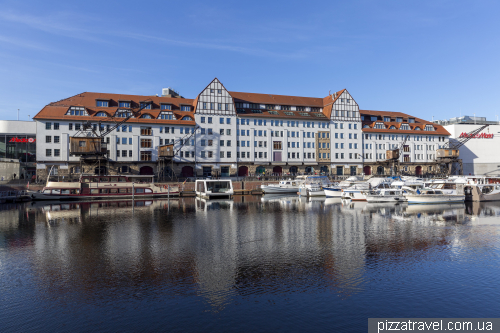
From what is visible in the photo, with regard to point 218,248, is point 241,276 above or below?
below

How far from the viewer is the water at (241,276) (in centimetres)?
1467

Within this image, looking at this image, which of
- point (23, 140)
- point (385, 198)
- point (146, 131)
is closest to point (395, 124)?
point (385, 198)

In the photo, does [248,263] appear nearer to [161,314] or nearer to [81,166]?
[161,314]

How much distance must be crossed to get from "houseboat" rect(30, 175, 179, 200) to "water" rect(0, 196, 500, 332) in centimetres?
3158

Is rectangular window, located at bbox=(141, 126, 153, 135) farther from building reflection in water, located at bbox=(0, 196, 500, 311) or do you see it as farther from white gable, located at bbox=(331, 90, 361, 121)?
white gable, located at bbox=(331, 90, 361, 121)

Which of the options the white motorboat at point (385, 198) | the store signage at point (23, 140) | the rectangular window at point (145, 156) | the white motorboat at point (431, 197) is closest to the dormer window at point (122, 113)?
the rectangular window at point (145, 156)

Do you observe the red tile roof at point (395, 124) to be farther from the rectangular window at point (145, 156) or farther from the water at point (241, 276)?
the water at point (241, 276)

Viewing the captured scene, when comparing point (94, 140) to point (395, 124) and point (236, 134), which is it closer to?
point (236, 134)

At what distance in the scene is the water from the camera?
1467 centimetres

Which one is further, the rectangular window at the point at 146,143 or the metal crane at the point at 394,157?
the metal crane at the point at 394,157

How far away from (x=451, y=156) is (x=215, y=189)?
2954 inches

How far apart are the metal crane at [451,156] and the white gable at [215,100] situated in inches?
2514

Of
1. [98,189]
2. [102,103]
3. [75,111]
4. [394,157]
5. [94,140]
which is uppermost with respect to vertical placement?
[102,103]

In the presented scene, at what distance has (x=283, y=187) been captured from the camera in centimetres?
8394
